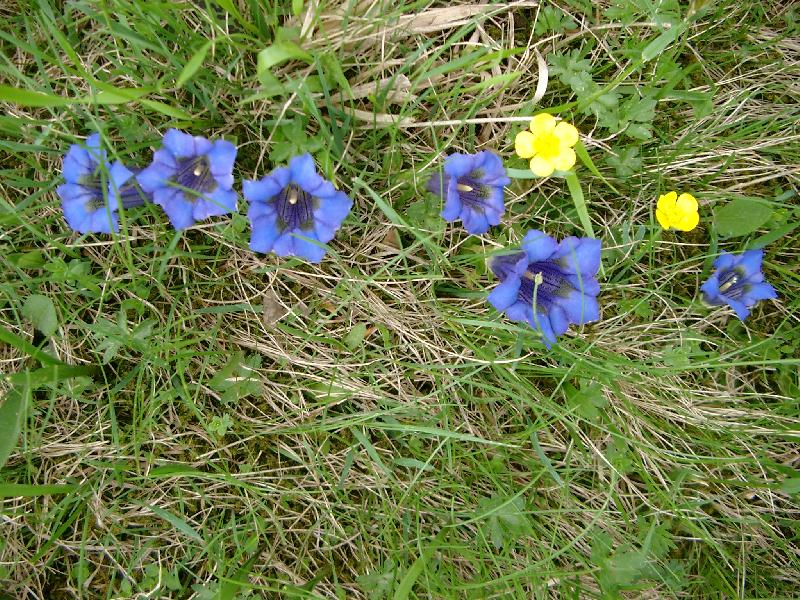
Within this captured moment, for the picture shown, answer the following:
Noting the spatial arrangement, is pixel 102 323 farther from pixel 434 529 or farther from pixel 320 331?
pixel 434 529

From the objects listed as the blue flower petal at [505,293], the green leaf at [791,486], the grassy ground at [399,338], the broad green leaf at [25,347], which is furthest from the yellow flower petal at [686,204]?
the broad green leaf at [25,347]

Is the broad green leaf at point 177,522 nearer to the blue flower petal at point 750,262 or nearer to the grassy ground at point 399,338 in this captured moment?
the grassy ground at point 399,338

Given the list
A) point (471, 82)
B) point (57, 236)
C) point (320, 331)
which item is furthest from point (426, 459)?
→ point (57, 236)

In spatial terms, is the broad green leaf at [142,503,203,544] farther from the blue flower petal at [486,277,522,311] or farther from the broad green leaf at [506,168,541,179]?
the broad green leaf at [506,168,541,179]

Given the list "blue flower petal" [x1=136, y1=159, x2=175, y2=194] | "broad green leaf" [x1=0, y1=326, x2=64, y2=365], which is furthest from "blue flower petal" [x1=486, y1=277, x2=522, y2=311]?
"broad green leaf" [x1=0, y1=326, x2=64, y2=365]

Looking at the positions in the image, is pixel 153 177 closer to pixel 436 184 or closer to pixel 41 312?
pixel 41 312

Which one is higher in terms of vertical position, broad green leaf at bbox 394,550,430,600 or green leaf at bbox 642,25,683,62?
green leaf at bbox 642,25,683,62

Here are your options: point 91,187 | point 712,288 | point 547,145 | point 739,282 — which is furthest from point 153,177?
point 739,282
